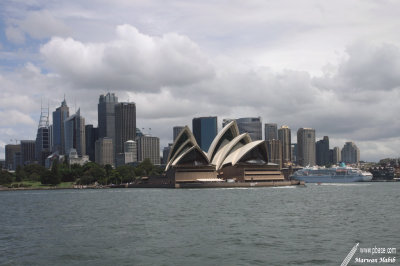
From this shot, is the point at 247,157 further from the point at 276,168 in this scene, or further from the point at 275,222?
the point at 275,222

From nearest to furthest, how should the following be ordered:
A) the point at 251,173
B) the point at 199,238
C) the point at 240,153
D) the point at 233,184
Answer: the point at 199,238, the point at 233,184, the point at 251,173, the point at 240,153

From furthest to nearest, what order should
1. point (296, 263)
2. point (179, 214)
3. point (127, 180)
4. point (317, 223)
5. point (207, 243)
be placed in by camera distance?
point (127, 180), point (179, 214), point (317, 223), point (207, 243), point (296, 263)


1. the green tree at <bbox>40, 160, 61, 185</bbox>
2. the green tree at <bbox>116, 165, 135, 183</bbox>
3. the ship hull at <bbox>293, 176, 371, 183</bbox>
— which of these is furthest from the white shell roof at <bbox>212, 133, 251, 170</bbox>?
the green tree at <bbox>40, 160, 61, 185</bbox>

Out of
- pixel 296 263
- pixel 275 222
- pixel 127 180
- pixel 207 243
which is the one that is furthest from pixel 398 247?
pixel 127 180

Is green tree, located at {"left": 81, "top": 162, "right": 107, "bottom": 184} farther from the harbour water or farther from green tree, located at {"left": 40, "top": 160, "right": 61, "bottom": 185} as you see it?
the harbour water

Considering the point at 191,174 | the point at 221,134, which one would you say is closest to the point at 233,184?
the point at 191,174

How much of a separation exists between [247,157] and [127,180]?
52.7 metres

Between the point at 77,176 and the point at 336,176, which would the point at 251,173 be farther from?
the point at 77,176

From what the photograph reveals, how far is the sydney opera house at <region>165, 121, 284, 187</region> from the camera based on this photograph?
137 metres

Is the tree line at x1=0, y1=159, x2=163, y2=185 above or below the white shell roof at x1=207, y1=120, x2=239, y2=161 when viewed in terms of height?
below

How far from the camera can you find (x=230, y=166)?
13975 centimetres

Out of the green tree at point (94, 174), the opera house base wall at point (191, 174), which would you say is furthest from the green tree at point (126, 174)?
the opera house base wall at point (191, 174)

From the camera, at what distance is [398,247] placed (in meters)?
28.3

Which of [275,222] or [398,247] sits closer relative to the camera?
[398,247]
